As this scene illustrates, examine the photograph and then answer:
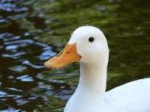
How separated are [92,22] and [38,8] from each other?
2.92ft

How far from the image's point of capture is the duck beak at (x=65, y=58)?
14.7 ft

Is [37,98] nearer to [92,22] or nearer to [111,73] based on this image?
[111,73]

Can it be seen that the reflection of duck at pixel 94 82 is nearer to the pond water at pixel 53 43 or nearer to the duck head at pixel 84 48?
the duck head at pixel 84 48

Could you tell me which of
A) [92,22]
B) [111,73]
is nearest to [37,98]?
[111,73]

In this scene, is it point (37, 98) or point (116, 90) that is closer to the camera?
point (116, 90)

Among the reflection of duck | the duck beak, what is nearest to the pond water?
the reflection of duck

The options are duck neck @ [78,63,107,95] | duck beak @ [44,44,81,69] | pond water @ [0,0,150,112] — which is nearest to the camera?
duck beak @ [44,44,81,69]

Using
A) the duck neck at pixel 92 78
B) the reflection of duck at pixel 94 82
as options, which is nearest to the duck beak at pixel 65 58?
the reflection of duck at pixel 94 82

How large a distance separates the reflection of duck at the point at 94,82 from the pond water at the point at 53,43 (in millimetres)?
864

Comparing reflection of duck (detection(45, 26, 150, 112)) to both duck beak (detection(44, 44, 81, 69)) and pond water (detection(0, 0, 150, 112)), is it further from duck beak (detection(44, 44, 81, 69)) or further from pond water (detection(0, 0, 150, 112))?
pond water (detection(0, 0, 150, 112))

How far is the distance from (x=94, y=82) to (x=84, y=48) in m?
0.30

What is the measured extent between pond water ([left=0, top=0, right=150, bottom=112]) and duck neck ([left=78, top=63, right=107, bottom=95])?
89cm

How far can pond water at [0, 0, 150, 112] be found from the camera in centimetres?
581

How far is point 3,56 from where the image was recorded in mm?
6605
